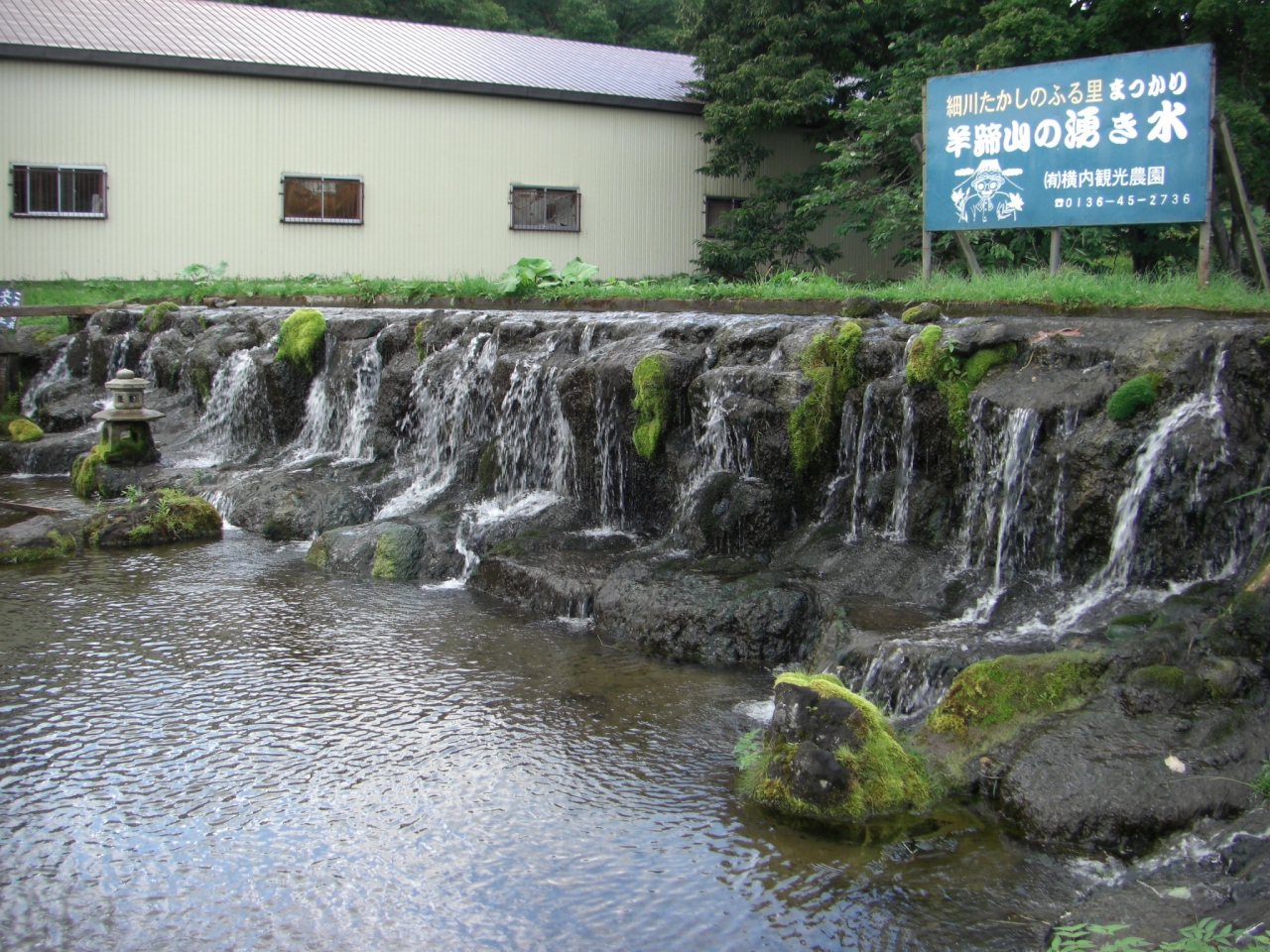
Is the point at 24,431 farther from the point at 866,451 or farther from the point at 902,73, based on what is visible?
the point at 902,73

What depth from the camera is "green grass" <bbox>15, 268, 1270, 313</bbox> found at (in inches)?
377

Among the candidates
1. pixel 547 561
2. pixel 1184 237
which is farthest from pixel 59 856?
pixel 1184 237

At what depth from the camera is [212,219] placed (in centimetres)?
2023

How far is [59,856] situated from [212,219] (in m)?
17.2

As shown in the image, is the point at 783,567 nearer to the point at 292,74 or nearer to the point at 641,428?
the point at 641,428

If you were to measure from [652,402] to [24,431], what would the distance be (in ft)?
31.3

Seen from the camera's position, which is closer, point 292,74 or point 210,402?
point 210,402

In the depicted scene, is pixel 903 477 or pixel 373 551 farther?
pixel 373 551

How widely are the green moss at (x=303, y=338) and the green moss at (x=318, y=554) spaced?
14.2ft

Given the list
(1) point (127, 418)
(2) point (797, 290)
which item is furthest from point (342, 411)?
(2) point (797, 290)

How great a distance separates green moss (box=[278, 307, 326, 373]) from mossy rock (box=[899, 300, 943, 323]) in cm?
741

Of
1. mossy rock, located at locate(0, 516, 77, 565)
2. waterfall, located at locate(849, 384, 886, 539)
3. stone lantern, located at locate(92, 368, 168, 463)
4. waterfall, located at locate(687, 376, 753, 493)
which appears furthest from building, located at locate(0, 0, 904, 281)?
waterfall, located at locate(849, 384, 886, 539)

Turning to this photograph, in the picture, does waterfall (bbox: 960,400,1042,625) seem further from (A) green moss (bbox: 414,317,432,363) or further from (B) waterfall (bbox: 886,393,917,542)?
(A) green moss (bbox: 414,317,432,363)

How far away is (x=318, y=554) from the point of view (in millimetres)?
10008
